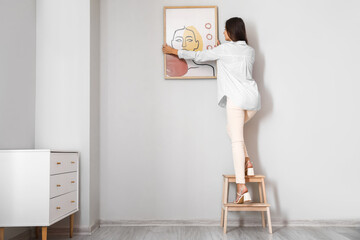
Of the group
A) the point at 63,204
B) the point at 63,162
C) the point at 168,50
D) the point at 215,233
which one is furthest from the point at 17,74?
the point at 215,233

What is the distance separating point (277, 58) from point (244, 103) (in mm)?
591

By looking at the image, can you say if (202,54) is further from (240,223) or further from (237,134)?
(240,223)

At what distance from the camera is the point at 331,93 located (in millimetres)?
2748

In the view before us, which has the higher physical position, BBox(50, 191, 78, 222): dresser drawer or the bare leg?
the bare leg

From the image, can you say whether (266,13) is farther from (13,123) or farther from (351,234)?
(13,123)

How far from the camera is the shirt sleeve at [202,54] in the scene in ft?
8.44

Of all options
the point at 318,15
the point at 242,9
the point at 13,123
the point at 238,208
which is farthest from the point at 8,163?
the point at 318,15

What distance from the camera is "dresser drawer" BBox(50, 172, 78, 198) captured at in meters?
1.98

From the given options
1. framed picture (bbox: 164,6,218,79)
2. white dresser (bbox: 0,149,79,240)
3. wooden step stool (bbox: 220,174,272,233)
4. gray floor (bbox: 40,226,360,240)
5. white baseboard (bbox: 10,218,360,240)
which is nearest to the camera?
white dresser (bbox: 0,149,79,240)

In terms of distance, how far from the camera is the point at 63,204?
2133mm

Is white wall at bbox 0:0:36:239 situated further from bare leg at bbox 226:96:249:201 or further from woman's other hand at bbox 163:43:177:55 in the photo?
bare leg at bbox 226:96:249:201

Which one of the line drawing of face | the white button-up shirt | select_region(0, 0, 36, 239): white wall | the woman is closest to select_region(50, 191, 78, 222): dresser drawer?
select_region(0, 0, 36, 239): white wall

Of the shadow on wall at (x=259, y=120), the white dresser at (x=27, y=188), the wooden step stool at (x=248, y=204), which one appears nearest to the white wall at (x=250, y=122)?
the shadow on wall at (x=259, y=120)

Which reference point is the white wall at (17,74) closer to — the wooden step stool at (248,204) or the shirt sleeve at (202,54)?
the shirt sleeve at (202,54)
